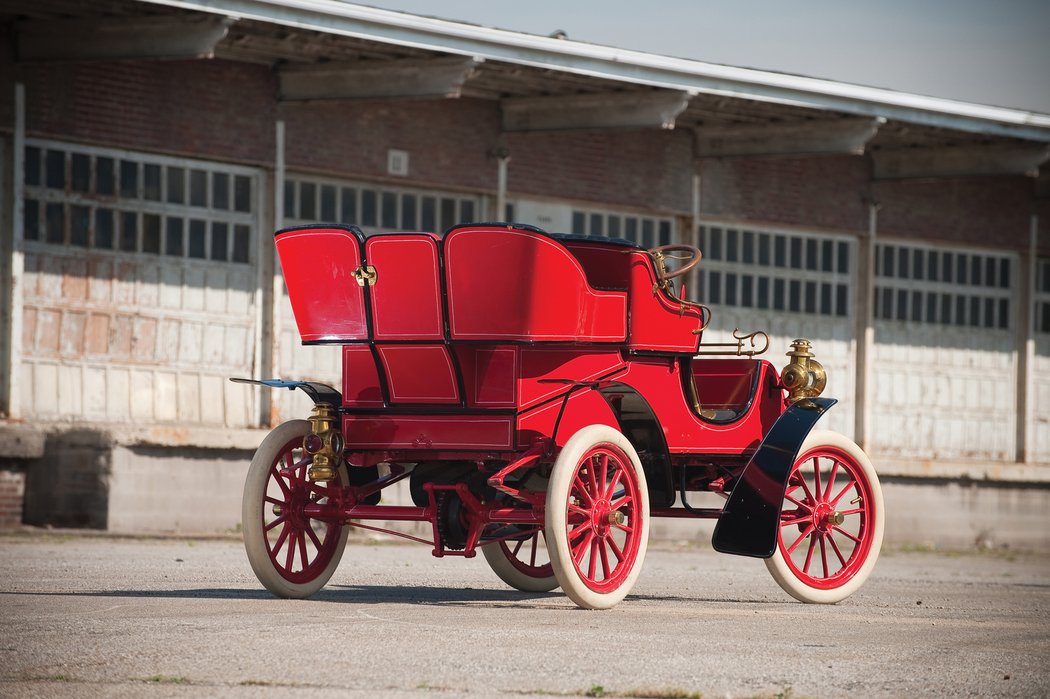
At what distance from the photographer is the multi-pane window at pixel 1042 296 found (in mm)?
21984

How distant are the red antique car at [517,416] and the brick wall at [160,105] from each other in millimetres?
7194

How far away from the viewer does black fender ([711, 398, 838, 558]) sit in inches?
320

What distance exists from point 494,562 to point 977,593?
3560mm

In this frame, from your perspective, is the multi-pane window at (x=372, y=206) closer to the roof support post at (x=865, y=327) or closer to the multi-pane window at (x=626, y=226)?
the multi-pane window at (x=626, y=226)

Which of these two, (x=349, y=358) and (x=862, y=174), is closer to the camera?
(x=349, y=358)

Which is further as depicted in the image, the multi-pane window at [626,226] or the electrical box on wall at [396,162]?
the multi-pane window at [626,226]

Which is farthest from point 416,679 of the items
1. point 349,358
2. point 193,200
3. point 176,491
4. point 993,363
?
point 993,363

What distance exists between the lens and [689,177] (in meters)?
19.0

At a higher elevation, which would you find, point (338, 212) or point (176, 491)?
point (338, 212)

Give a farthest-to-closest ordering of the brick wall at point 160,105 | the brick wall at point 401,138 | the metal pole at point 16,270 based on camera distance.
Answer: the brick wall at point 401,138
the brick wall at point 160,105
the metal pole at point 16,270

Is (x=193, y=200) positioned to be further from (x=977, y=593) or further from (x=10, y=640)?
(x=10, y=640)

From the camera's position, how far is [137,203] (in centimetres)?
1513

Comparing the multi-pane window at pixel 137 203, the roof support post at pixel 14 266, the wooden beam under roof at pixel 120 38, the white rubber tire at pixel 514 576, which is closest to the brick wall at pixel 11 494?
the roof support post at pixel 14 266

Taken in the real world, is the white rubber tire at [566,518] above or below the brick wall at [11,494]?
above
